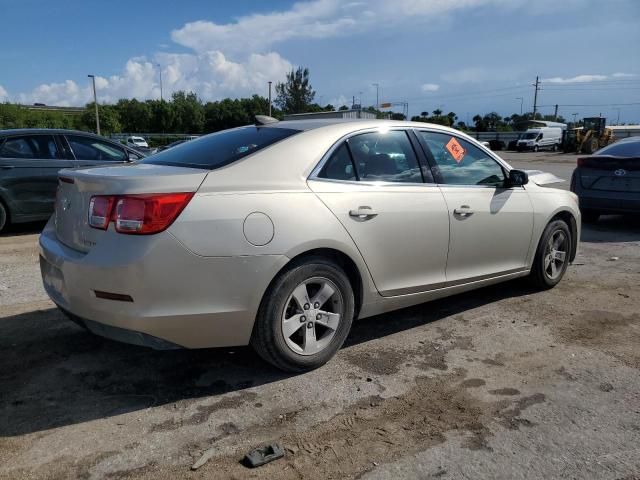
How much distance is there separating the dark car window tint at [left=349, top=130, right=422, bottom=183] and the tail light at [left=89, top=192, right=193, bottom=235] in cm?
132

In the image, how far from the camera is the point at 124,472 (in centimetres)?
252

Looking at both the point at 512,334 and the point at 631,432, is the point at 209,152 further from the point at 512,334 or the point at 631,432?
the point at 631,432

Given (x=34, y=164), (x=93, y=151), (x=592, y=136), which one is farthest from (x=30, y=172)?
(x=592, y=136)

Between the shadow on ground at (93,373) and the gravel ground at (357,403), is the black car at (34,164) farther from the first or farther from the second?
the shadow on ground at (93,373)

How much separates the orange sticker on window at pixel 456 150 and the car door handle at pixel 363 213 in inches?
45.5

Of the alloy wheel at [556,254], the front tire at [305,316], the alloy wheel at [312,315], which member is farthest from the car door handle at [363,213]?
the alloy wheel at [556,254]

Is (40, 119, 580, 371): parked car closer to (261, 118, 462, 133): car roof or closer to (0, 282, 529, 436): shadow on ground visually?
(261, 118, 462, 133): car roof

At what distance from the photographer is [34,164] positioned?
8195 mm

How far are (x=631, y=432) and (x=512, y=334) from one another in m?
1.44

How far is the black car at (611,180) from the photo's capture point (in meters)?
8.48

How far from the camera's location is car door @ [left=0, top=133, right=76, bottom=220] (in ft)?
26.3

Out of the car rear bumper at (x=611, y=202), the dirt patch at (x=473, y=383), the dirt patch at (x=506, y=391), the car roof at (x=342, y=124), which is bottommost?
the dirt patch at (x=473, y=383)

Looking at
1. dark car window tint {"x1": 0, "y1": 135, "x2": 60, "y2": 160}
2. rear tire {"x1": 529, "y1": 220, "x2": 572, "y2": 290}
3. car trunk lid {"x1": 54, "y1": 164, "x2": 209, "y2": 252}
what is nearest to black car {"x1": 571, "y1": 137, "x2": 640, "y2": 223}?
rear tire {"x1": 529, "y1": 220, "x2": 572, "y2": 290}

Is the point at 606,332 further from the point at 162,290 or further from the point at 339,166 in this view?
the point at 162,290
